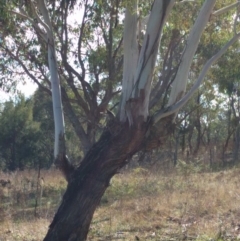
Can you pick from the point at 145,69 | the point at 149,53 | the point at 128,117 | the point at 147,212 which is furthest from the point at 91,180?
the point at 147,212

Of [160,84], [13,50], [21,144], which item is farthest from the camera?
[21,144]

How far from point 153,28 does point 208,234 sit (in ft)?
10.7

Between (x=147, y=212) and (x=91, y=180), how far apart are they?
358 centimetres

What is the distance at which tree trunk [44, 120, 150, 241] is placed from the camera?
7.88 metres

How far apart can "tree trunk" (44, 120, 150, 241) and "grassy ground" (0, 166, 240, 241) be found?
114 centimetres

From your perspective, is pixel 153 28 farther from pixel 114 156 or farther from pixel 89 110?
pixel 89 110

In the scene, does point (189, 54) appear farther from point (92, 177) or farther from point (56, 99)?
point (92, 177)

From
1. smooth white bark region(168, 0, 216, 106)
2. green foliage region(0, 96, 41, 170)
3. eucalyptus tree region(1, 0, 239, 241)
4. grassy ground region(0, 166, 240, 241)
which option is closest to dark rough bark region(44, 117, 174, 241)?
eucalyptus tree region(1, 0, 239, 241)

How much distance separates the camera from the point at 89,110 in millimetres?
17703

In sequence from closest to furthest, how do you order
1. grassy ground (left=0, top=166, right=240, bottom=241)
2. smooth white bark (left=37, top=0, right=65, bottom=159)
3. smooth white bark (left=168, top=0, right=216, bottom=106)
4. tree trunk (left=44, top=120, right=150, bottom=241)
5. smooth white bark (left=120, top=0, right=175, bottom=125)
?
tree trunk (left=44, top=120, right=150, bottom=241) < smooth white bark (left=120, top=0, right=175, bottom=125) < smooth white bark (left=37, top=0, right=65, bottom=159) < smooth white bark (left=168, top=0, right=216, bottom=106) < grassy ground (left=0, top=166, right=240, bottom=241)

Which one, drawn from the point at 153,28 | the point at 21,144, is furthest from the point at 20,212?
the point at 21,144

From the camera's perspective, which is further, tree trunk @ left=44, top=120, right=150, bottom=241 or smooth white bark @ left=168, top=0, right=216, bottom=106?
smooth white bark @ left=168, top=0, right=216, bottom=106

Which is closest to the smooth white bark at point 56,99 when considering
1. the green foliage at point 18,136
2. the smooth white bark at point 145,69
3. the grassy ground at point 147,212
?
the smooth white bark at point 145,69

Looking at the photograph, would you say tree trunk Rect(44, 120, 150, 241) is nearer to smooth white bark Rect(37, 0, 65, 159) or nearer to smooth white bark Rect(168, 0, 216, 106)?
smooth white bark Rect(37, 0, 65, 159)
